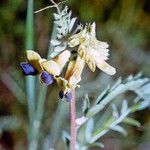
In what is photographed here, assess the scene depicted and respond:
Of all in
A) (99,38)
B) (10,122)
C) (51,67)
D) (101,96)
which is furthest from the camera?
(99,38)

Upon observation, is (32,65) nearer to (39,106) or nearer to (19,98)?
(39,106)

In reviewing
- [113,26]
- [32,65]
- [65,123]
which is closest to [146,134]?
[65,123]

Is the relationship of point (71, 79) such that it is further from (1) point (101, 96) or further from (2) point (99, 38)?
(2) point (99, 38)

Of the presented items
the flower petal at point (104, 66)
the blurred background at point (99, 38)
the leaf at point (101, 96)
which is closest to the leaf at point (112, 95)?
the leaf at point (101, 96)

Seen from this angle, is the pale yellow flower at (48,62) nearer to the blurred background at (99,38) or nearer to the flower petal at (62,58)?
the flower petal at (62,58)

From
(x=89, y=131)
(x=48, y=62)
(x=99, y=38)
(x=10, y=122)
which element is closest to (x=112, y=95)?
(x=89, y=131)

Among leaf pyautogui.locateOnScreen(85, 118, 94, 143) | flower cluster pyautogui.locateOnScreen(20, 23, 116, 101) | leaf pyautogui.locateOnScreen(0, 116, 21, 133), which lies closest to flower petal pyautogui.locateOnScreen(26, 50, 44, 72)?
flower cluster pyautogui.locateOnScreen(20, 23, 116, 101)

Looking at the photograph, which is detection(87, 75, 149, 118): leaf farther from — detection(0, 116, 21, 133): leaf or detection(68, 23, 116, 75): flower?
detection(0, 116, 21, 133): leaf
